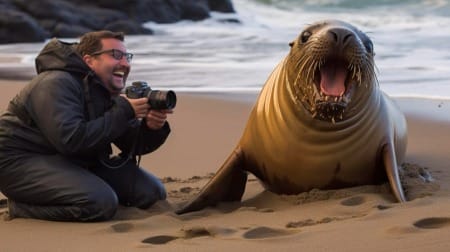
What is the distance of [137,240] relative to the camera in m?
3.83

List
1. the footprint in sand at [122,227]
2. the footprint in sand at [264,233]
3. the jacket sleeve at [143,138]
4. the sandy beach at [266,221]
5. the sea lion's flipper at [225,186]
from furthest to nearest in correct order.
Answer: the sea lion's flipper at [225,186] < the jacket sleeve at [143,138] < the footprint in sand at [122,227] < the footprint in sand at [264,233] < the sandy beach at [266,221]

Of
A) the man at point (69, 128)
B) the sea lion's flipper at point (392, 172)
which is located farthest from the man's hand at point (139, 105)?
the sea lion's flipper at point (392, 172)

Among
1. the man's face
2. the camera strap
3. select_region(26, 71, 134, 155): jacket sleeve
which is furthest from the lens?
the man's face

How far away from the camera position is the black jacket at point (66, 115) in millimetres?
4301

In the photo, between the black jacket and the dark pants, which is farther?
the dark pants

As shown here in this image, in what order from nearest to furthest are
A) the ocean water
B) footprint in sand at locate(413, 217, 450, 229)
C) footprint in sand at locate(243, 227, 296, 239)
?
footprint in sand at locate(413, 217, 450, 229) → footprint in sand at locate(243, 227, 296, 239) → the ocean water

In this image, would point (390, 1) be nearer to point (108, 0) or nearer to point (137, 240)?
point (108, 0)

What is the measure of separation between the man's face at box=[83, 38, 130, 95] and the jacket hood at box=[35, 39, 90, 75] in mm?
103

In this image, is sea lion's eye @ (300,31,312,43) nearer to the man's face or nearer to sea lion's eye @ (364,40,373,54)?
sea lion's eye @ (364,40,373,54)

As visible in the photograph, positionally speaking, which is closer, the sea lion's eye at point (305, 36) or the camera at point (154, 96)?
the camera at point (154, 96)

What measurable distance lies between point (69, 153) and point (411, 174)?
209 cm

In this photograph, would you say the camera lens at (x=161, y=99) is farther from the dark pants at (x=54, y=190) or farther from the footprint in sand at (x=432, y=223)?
the footprint in sand at (x=432, y=223)

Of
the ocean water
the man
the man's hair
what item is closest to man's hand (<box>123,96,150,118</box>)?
the man

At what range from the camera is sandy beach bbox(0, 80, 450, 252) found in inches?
135
